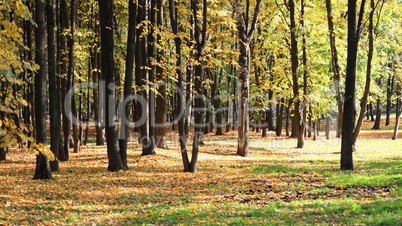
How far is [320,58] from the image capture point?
97.2ft

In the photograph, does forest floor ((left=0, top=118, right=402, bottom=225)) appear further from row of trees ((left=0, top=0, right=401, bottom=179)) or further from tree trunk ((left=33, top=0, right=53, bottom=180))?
tree trunk ((left=33, top=0, right=53, bottom=180))

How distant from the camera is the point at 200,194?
13.1 m

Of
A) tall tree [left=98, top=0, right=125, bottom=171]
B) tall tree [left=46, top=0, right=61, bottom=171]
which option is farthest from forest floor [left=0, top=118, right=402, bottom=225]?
tall tree [left=46, top=0, right=61, bottom=171]

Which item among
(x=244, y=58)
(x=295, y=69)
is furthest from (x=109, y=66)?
(x=295, y=69)

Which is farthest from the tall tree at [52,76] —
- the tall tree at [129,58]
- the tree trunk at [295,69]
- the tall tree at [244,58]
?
the tree trunk at [295,69]

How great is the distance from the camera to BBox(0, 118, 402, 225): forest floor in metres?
9.12

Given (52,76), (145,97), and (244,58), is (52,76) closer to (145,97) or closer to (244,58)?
(145,97)

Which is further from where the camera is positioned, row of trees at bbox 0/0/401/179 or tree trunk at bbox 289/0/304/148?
tree trunk at bbox 289/0/304/148

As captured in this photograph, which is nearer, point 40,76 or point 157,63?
point 40,76

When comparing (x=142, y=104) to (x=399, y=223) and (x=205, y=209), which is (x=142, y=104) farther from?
(x=399, y=223)

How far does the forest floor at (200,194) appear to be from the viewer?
29.9ft

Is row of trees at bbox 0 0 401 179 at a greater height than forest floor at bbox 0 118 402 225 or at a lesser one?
greater

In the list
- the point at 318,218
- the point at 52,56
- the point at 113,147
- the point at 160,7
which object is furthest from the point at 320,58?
the point at 318,218

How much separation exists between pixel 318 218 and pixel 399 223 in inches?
69.7
